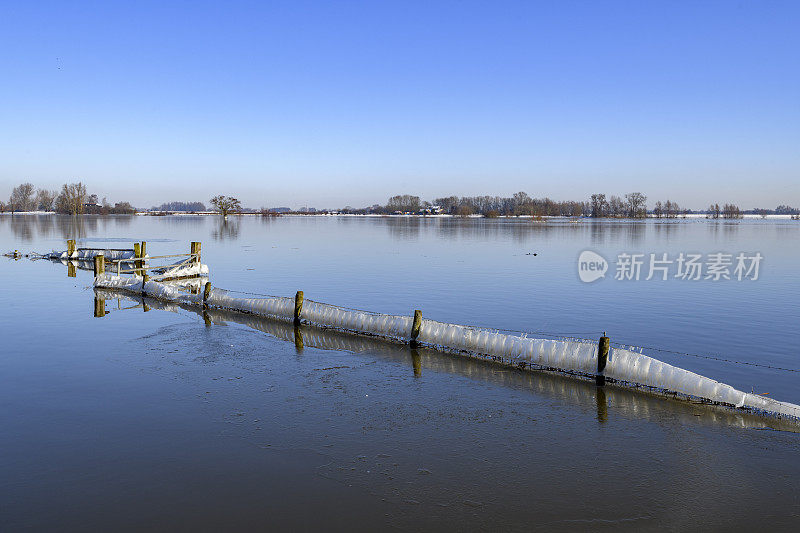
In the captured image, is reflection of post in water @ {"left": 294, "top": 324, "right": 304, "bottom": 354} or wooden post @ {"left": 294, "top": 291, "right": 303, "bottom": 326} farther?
wooden post @ {"left": 294, "top": 291, "right": 303, "bottom": 326}

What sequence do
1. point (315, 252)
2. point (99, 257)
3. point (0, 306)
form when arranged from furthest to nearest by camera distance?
point (315, 252) < point (99, 257) < point (0, 306)

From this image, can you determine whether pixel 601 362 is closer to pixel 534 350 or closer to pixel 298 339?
pixel 534 350

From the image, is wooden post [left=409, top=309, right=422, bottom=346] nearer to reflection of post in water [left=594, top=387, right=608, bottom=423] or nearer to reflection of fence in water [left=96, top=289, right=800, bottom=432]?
reflection of fence in water [left=96, top=289, right=800, bottom=432]

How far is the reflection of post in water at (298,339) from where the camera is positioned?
26.0 m

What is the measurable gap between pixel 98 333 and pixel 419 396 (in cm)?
1892

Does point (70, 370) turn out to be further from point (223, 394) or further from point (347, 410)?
point (347, 410)

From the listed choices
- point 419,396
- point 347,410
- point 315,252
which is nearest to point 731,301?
point 419,396

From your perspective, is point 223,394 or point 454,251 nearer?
point 223,394

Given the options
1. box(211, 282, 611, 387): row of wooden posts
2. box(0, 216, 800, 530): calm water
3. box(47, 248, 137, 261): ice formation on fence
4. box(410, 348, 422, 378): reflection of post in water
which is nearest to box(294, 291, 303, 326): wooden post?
box(211, 282, 611, 387): row of wooden posts

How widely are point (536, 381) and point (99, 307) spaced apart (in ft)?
95.5

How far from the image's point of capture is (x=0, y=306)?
35656 mm

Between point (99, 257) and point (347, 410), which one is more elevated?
point (99, 257)

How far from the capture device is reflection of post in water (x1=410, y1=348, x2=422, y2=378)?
22.1 meters

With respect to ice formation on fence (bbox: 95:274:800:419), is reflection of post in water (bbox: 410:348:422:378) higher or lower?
lower
